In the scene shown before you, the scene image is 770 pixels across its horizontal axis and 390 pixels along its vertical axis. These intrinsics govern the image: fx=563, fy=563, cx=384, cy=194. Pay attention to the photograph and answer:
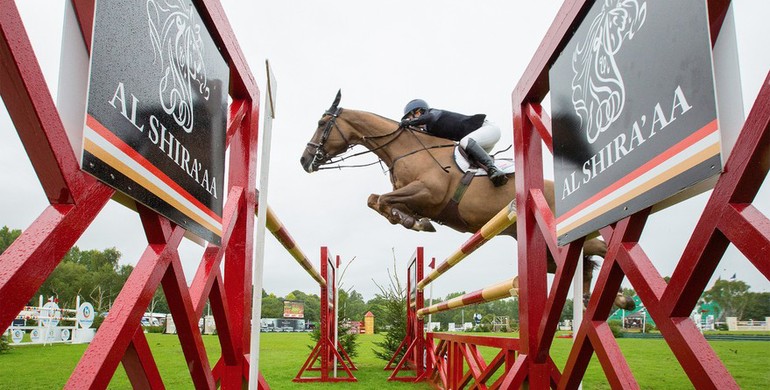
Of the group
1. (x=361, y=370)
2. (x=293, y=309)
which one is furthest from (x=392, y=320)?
(x=293, y=309)

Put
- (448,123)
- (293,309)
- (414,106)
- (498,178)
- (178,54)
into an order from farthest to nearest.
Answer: (293,309)
(414,106)
(448,123)
(498,178)
(178,54)

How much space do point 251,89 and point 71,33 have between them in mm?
1102

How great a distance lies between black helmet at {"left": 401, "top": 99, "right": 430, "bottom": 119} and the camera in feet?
15.6

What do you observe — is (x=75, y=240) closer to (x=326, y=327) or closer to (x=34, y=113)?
(x=34, y=113)

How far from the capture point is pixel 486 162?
13.1ft

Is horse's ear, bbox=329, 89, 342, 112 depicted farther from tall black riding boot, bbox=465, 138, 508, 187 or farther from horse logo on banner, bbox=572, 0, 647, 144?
horse logo on banner, bbox=572, 0, 647, 144

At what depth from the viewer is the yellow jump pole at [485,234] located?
2186 mm

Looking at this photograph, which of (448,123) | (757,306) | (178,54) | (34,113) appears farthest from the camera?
(448,123)


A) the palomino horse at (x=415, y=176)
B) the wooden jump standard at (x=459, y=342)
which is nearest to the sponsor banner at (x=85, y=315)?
the wooden jump standard at (x=459, y=342)

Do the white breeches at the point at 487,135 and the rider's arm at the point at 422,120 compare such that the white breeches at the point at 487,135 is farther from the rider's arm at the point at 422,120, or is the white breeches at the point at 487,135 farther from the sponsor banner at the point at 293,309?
the sponsor banner at the point at 293,309

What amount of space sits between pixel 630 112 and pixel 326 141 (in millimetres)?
3875

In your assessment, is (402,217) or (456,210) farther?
(402,217)

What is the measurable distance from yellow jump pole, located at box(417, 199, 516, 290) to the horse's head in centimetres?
144

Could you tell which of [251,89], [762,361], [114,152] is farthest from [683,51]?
[762,361]
